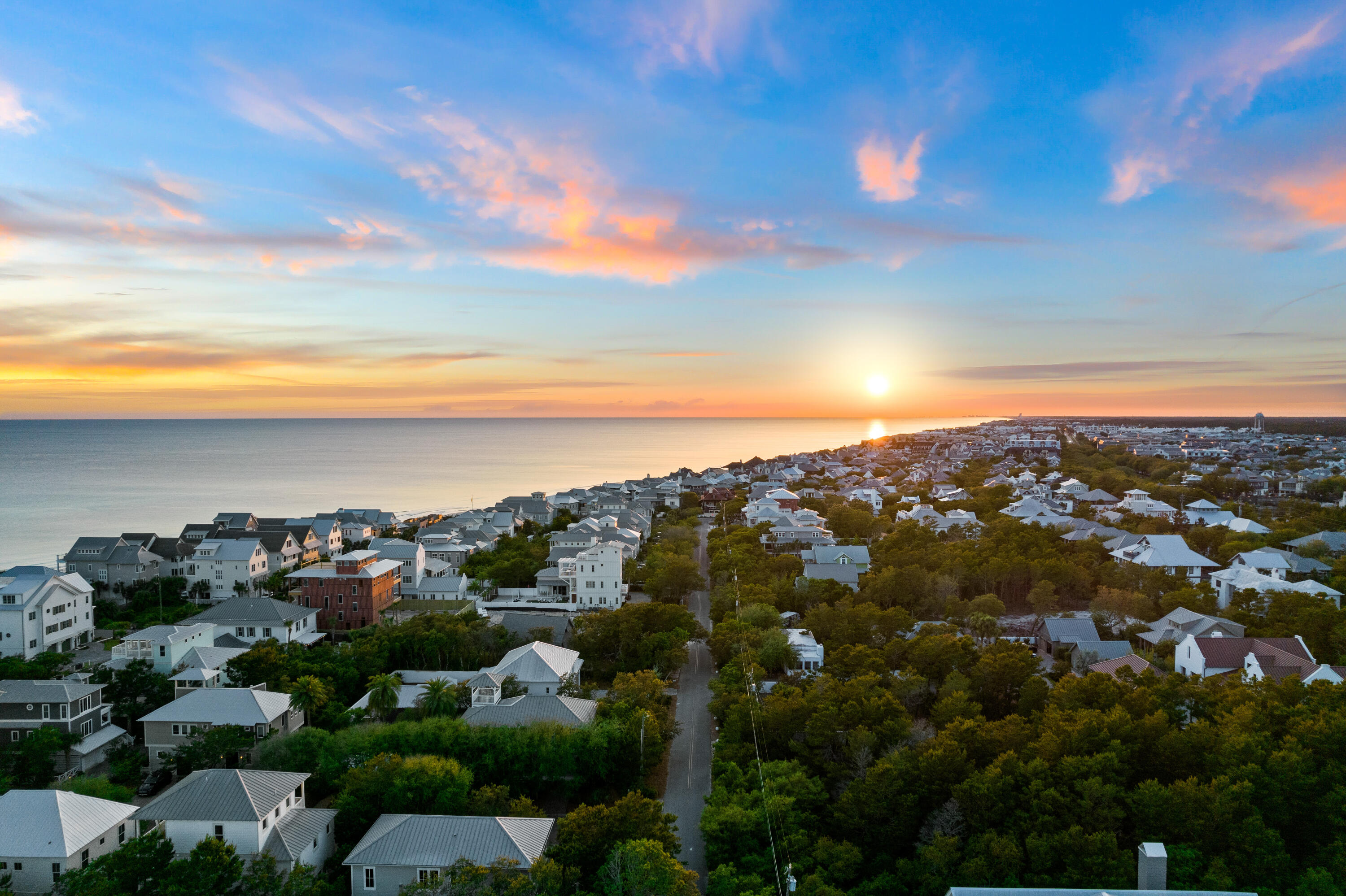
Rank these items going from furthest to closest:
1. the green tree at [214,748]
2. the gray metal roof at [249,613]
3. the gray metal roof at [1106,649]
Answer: the gray metal roof at [249,613], the gray metal roof at [1106,649], the green tree at [214,748]

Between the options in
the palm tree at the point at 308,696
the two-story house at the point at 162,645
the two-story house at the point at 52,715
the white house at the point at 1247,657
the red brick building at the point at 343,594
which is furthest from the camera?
the red brick building at the point at 343,594

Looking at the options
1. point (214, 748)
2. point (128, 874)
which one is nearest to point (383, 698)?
point (214, 748)

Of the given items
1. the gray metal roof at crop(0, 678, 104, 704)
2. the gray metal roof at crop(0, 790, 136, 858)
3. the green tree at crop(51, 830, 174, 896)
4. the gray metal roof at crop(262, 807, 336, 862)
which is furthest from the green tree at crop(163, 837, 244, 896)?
the gray metal roof at crop(0, 678, 104, 704)

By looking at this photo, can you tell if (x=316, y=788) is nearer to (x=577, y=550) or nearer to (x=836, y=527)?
(x=577, y=550)

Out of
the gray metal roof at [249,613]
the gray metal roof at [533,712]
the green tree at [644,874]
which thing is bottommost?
the green tree at [644,874]

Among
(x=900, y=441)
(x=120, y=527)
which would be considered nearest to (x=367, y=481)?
(x=120, y=527)

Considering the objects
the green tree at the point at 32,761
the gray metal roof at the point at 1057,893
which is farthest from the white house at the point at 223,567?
the gray metal roof at the point at 1057,893

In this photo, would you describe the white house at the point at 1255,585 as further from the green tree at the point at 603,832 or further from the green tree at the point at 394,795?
the green tree at the point at 394,795

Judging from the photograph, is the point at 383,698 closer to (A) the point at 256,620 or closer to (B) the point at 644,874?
(A) the point at 256,620
